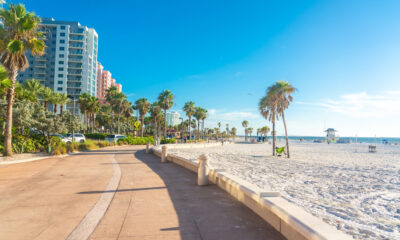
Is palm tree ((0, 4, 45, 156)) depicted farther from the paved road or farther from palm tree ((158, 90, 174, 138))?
palm tree ((158, 90, 174, 138))

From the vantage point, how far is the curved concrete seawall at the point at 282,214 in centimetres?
278

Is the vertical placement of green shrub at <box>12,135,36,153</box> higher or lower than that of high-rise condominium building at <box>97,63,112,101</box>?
lower

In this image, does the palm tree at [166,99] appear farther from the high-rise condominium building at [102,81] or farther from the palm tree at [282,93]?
the high-rise condominium building at [102,81]

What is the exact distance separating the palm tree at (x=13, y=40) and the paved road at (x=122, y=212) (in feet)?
29.7

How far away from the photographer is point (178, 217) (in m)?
4.64

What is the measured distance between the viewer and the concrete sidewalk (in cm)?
385

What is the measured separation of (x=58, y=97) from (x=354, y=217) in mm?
43758

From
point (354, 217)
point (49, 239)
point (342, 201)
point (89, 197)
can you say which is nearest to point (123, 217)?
point (49, 239)

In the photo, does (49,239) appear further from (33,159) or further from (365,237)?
(33,159)

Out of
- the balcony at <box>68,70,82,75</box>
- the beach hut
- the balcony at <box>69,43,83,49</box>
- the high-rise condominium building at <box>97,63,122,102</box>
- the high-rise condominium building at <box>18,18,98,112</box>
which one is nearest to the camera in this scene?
the high-rise condominium building at <box>18,18,98,112</box>

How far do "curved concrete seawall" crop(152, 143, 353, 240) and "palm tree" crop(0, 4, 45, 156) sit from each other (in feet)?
49.4

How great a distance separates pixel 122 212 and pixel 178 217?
1.24m

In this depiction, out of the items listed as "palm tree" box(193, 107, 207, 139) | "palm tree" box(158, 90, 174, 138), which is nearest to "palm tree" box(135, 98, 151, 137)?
"palm tree" box(158, 90, 174, 138)

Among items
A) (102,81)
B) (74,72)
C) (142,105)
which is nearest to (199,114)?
(142,105)
